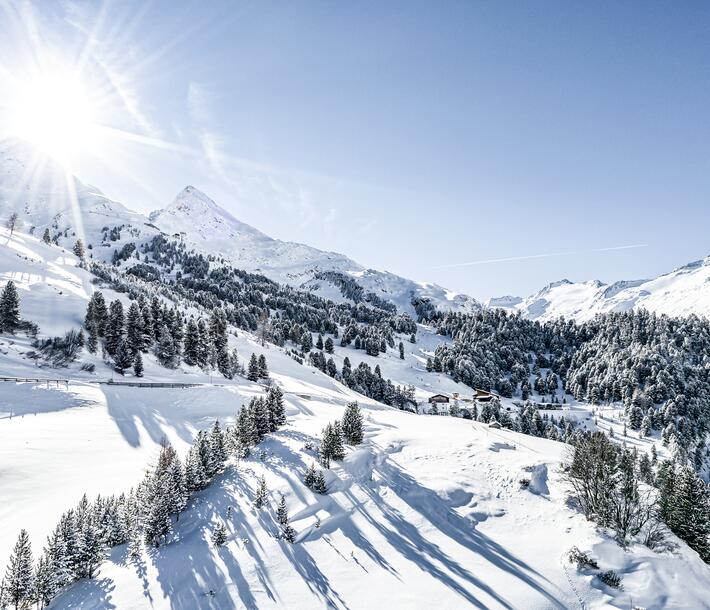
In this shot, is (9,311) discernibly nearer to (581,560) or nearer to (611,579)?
(581,560)

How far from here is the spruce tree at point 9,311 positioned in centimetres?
6406

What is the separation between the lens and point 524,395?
182 meters

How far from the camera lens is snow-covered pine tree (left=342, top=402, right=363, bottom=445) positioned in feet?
117

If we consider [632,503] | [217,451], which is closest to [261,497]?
[217,451]

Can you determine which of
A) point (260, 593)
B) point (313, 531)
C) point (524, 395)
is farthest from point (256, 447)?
point (524, 395)

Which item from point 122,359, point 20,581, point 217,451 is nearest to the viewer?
point 20,581

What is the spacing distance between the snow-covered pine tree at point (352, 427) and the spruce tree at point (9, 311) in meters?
61.5

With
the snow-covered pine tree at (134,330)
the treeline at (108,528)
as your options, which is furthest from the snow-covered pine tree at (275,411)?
the snow-covered pine tree at (134,330)

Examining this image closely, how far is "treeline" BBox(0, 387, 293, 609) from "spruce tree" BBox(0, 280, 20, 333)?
55841 millimetres

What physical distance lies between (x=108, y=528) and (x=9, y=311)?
6149cm

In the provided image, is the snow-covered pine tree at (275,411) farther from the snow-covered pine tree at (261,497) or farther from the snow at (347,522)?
the snow-covered pine tree at (261,497)

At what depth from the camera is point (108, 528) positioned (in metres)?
21.3

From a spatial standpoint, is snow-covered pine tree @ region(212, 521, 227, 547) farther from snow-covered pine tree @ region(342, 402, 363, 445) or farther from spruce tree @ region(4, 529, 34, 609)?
snow-covered pine tree @ region(342, 402, 363, 445)

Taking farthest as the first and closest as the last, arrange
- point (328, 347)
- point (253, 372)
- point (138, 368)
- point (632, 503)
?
1. point (328, 347)
2. point (253, 372)
3. point (138, 368)
4. point (632, 503)
